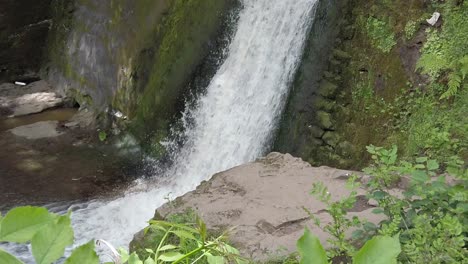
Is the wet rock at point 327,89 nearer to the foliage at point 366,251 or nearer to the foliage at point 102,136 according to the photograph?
the foliage at point 102,136

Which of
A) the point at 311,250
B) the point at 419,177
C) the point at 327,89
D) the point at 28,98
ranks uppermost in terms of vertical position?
the point at 311,250

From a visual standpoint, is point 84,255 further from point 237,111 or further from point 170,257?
point 237,111

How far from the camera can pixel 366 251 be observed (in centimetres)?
75

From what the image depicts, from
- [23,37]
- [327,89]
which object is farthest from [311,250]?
[23,37]

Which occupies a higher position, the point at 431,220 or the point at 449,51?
the point at 449,51

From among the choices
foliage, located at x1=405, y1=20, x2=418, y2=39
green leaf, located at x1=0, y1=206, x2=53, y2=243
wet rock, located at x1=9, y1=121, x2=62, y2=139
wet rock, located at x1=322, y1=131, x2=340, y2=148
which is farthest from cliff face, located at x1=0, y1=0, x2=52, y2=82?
green leaf, located at x1=0, y1=206, x2=53, y2=243

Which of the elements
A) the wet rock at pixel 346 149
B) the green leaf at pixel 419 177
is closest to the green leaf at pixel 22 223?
the green leaf at pixel 419 177

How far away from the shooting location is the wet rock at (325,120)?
638cm

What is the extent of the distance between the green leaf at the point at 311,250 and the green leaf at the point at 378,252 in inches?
1.6

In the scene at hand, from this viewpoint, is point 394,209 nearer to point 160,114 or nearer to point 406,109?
point 406,109

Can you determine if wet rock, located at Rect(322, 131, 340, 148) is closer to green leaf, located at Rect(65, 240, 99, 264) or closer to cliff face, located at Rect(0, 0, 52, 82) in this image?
green leaf, located at Rect(65, 240, 99, 264)

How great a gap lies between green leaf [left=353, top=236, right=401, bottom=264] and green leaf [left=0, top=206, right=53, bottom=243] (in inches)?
15.4

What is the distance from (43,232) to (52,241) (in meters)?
0.02

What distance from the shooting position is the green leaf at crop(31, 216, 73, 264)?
749 millimetres
